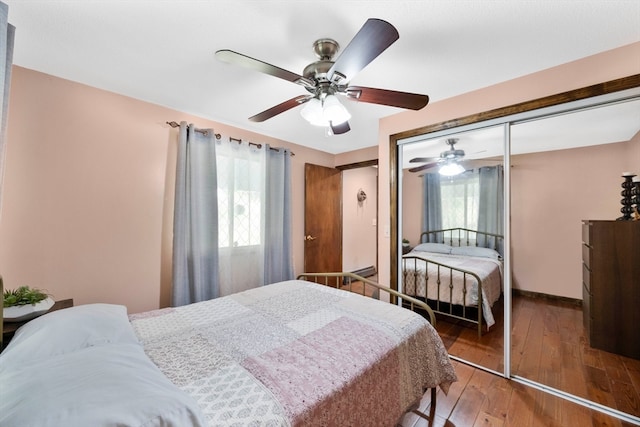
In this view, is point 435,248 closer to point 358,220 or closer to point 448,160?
point 448,160

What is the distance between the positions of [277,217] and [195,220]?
0.99 m

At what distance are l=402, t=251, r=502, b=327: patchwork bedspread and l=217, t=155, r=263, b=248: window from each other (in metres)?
1.80

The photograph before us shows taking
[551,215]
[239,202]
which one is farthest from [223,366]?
[551,215]

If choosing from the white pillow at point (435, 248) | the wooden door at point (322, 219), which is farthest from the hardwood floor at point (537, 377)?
the wooden door at point (322, 219)

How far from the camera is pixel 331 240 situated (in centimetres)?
399

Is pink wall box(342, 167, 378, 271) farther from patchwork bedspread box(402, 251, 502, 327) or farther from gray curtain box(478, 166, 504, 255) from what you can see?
gray curtain box(478, 166, 504, 255)

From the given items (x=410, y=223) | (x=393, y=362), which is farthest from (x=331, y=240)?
(x=393, y=362)

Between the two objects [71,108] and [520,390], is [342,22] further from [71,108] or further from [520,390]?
[520,390]

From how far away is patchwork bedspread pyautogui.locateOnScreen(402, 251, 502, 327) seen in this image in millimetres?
2215

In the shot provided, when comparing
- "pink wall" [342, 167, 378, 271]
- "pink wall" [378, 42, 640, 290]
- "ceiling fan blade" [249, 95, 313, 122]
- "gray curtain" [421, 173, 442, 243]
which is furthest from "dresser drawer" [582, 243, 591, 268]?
"pink wall" [342, 167, 378, 271]

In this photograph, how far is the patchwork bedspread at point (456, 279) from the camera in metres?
2.21

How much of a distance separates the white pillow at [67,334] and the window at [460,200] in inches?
101

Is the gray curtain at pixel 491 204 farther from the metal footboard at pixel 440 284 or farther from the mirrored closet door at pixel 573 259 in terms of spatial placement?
the metal footboard at pixel 440 284

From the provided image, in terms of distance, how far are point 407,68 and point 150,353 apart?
228 centimetres
